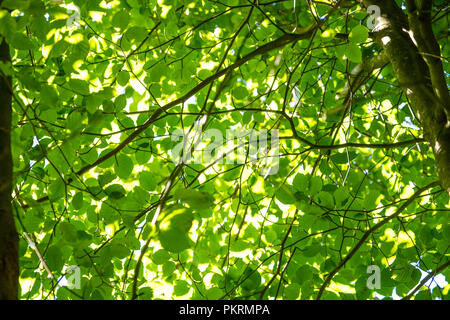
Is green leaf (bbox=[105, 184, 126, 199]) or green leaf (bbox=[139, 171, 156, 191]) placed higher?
green leaf (bbox=[139, 171, 156, 191])

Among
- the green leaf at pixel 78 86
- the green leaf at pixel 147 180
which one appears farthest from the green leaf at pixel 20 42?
the green leaf at pixel 147 180

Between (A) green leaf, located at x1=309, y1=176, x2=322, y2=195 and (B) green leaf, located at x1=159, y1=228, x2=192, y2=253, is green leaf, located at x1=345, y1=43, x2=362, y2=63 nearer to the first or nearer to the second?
(A) green leaf, located at x1=309, y1=176, x2=322, y2=195

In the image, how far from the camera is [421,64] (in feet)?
6.23

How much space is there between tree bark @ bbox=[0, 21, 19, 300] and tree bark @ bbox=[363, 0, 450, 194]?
4.42 ft

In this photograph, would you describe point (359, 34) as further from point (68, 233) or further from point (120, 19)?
point (68, 233)

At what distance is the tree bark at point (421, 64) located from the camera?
1.58m

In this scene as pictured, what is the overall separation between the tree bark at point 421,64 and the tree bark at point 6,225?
1348mm

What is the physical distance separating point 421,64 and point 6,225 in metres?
1.81

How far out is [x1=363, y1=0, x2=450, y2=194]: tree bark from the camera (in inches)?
62.4

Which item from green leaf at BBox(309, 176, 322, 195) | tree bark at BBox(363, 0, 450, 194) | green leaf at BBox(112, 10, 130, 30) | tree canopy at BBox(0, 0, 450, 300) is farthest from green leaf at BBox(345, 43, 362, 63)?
green leaf at BBox(112, 10, 130, 30)

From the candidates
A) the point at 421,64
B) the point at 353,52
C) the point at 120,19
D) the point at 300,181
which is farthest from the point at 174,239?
the point at 421,64
